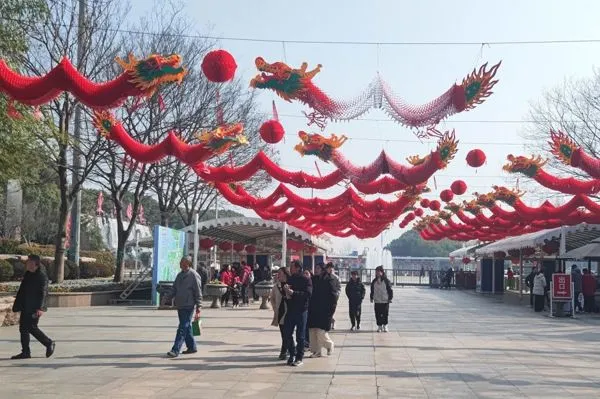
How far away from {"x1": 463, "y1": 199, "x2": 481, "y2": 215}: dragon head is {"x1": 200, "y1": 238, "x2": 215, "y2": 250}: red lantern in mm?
12135

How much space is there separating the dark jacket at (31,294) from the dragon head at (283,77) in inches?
230

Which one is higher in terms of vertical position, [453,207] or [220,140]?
[453,207]

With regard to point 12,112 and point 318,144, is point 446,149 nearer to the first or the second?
point 318,144

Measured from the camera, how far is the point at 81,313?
2144cm

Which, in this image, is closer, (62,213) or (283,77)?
(283,77)

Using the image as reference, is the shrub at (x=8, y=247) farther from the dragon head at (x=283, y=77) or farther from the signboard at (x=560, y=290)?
the dragon head at (x=283, y=77)

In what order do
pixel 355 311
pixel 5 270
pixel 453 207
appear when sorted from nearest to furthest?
pixel 355 311
pixel 5 270
pixel 453 207

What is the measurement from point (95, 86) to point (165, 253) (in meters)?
13.5

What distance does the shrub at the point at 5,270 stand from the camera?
33753mm

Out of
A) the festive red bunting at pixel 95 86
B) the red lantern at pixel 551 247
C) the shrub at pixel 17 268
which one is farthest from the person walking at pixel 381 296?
Result: the shrub at pixel 17 268

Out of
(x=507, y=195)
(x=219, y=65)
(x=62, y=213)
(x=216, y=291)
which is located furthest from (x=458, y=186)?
(x=219, y=65)

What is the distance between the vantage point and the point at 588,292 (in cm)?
2609

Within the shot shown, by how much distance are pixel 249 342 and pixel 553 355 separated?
19.1ft

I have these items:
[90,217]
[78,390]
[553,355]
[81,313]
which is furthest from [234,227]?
[90,217]
